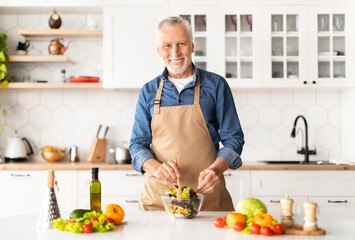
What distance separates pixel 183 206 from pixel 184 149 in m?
0.54

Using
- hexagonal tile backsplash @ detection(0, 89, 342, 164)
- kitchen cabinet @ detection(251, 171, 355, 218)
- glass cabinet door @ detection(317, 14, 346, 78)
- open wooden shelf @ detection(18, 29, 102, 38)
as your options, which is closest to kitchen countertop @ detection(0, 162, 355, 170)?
kitchen cabinet @ detection(251, 171, 355, 218)

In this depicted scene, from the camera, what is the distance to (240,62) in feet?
13.0

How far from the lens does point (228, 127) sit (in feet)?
7.32

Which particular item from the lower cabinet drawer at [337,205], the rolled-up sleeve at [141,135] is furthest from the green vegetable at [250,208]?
the lower cabinet drawer at [337,205]

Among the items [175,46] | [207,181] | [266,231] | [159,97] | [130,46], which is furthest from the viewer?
[130,46]

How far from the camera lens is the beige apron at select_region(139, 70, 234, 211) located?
7.29ft

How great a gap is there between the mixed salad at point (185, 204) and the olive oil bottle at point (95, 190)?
0.29 meters

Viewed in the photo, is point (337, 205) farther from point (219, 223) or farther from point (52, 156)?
point (52, 156)

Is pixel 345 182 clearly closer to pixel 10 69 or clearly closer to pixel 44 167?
pixel 44 167

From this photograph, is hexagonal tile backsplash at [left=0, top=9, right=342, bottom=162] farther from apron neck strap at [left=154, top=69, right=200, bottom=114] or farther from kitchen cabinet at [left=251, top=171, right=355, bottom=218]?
apron neck strap at [left=154, top=69, right=200, bottom=114]

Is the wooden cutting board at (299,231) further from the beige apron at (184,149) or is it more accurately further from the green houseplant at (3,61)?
the green houseplant at (3,61)

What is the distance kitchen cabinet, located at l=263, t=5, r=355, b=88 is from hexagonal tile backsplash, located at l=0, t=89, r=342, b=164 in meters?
0.38

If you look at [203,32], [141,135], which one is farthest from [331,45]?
[141,135]

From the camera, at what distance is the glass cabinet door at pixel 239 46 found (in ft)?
12.9
